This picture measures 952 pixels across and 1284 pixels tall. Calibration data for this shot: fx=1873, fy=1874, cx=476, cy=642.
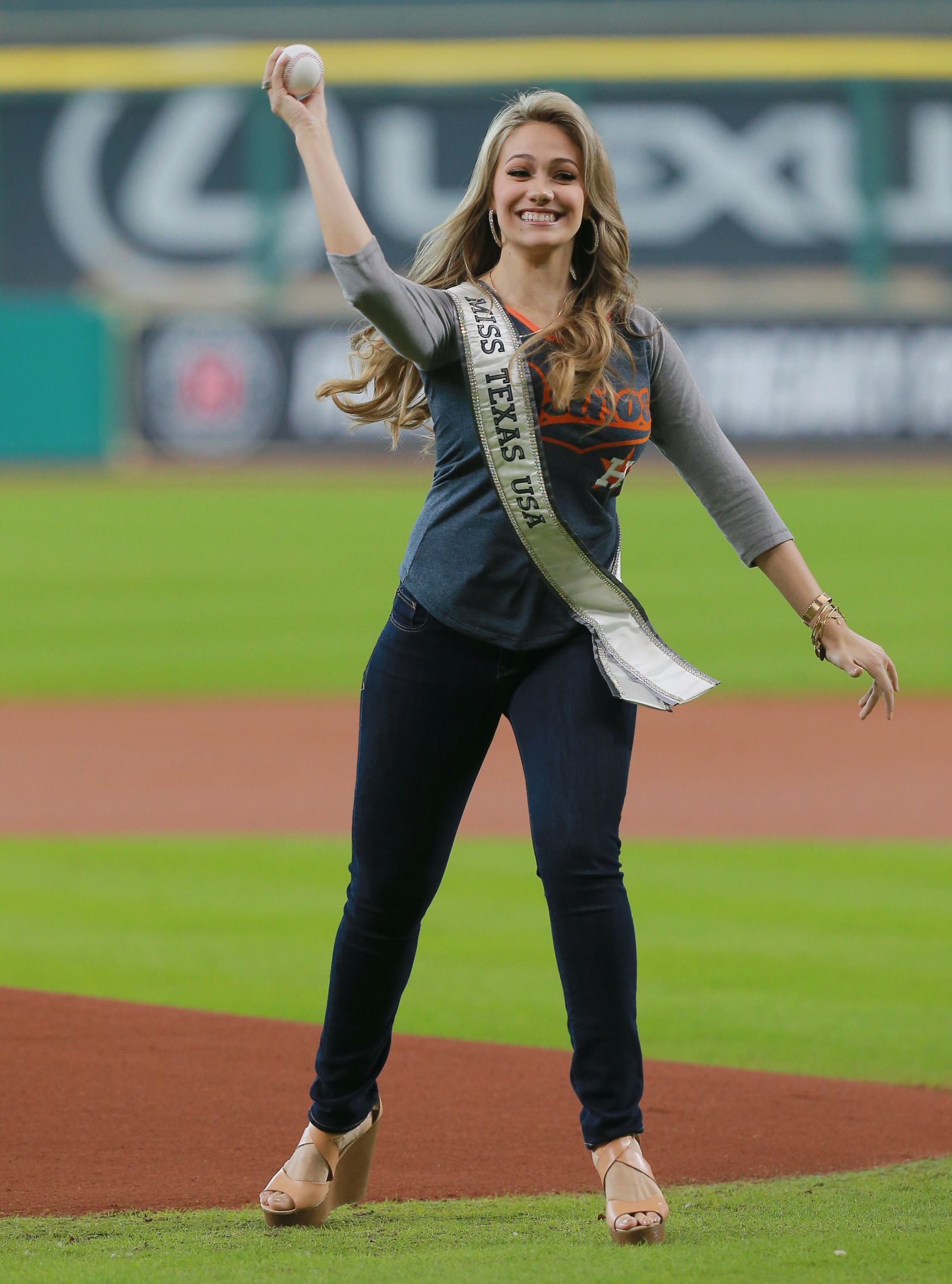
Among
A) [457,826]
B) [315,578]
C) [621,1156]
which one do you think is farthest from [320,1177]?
[315,578]

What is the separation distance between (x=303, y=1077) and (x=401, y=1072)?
25cm

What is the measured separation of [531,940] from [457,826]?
10.3 feet

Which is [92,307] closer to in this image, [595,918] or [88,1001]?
[88,1001]

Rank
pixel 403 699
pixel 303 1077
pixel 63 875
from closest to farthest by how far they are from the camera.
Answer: pixel 403 699, pixel 303 1077, pixel 63 875

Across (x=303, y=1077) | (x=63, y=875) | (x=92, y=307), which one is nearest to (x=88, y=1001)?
(x=303, y=1077)

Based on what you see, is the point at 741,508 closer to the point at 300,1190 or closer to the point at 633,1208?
the point at 633,1208

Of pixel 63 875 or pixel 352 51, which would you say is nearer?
pixel 63 875

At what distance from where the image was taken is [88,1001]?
5.40m

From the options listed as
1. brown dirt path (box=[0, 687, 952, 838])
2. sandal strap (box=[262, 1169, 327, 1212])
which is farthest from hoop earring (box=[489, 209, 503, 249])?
brown dirt path (box=[0, 687, 952, 838])

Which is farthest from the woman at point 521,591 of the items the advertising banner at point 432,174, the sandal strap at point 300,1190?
the advertising banner at point 432,174

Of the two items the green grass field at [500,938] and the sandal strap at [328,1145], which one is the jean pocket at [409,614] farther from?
the green grass field at [500,938]

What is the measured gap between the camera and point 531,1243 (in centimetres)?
331

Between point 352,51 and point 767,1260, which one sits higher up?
point 352,51

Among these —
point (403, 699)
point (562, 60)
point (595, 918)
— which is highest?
point (562, 60)
